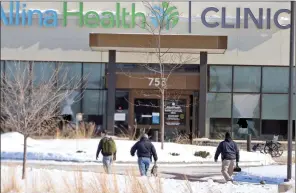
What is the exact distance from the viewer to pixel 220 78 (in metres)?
29.9

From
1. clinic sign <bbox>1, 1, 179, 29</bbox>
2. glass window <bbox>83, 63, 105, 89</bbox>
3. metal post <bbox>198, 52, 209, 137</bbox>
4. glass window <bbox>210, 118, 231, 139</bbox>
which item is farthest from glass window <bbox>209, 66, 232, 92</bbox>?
glass window <bbox>83, 63, 105, 89</bbox>

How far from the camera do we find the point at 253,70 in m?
30.0

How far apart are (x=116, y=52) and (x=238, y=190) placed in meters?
18.7

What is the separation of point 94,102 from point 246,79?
8640 millimetres

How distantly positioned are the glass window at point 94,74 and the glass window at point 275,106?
913 cm

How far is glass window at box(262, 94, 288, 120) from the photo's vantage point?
29828 millimetres

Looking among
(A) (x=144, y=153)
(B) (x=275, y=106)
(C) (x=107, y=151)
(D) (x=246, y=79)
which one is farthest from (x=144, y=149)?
(B) (x=275, y=106)

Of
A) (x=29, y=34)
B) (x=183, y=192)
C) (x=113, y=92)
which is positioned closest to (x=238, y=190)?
(x=183, y=192)

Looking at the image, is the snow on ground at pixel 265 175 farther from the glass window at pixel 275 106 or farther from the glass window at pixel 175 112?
the glass window at pixel 275 106

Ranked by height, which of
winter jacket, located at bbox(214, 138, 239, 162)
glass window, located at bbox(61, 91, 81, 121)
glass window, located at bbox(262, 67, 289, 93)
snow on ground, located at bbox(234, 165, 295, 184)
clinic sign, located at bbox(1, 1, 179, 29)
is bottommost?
snow on ground, located at bbox(234, 165, 295, 184)

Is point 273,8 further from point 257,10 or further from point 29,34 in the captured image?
point 29,34

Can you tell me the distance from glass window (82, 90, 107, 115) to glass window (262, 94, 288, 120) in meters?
8.99

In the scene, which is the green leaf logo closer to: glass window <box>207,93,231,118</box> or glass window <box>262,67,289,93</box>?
glass window <box>207,93,231,118</box>

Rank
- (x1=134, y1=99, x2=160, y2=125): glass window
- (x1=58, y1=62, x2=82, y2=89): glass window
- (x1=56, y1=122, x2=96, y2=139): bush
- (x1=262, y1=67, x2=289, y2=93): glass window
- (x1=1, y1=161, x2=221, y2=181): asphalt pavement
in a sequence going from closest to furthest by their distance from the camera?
(x1=1, y1=161, x2=221, y2=181): asphalt pavement, (x1=56, y1=122, x2=96, y2=139): bush, (x1=58, y1=62, x2=82, y2=89): glass window, (x1=134, y1=99, x2=160, y2=125): glass window, (x1=262, y1=67, x2=289, y2=93): glass window
